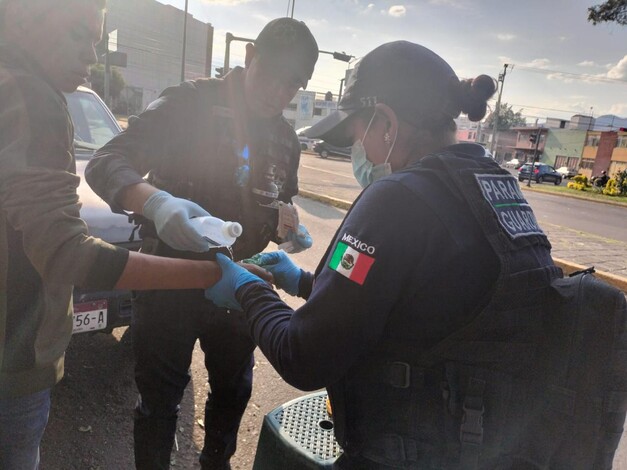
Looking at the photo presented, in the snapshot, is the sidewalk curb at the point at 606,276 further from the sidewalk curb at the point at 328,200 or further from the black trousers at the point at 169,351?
the black trousers at the point at 169,351

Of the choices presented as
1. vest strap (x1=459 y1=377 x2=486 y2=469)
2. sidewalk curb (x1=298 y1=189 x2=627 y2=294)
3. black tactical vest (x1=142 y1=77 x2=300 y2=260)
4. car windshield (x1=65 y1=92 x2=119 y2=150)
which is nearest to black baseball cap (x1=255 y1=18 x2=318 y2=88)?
black tactical vest (x1=142 y1=77 x2=300 y2=260)

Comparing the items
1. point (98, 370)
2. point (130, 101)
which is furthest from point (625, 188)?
point (130, 101)

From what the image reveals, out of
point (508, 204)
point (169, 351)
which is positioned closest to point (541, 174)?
point (169, 351)

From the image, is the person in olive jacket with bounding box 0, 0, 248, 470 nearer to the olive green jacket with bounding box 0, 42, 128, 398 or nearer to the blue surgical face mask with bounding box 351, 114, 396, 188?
the olive green jacket with bounding box 0, 42, 128, 398

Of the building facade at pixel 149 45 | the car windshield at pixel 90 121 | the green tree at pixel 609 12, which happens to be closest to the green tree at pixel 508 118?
the building facade at pixel 149 45

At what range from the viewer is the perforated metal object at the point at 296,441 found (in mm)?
1536

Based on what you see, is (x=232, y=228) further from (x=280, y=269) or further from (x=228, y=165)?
(x=228, y=165)

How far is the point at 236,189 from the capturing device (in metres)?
2.09

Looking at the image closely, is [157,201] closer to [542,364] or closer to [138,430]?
[138,430]

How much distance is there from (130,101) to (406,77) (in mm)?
58661

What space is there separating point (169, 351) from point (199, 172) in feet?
2.55

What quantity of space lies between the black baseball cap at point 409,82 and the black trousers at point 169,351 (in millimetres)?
1172

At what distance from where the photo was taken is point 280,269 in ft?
6.33

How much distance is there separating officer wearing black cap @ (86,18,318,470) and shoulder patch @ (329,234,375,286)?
3.21 ft
